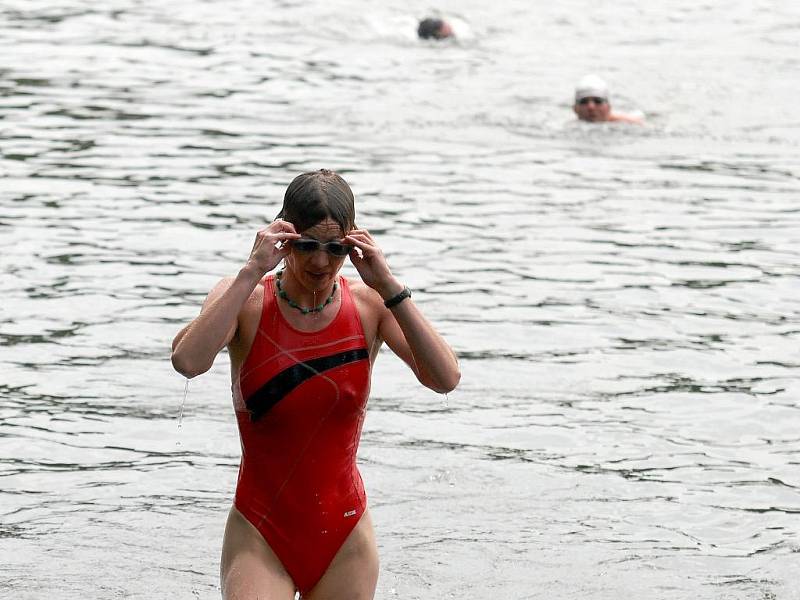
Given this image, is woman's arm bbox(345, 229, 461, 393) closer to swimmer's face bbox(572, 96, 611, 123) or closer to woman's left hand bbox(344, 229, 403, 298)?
woman's left hand bbox(344, 229, 403, 298)

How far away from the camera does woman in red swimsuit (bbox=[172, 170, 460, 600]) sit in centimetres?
541

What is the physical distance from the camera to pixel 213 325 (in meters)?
5.30

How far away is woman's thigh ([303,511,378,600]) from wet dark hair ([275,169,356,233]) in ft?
4.22

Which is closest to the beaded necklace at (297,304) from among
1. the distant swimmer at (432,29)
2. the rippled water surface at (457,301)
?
the rippled water surface at (457,301)

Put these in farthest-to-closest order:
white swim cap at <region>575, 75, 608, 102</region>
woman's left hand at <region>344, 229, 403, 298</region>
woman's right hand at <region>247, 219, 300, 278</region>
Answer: white swim cap at <region>575, 75, 608, 102</region>
woman's left hand at <region>344, 229, 403, 298</region>
woman's right hand at <region>247, 219, 300, 278</region>

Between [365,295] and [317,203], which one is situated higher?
[317,203]

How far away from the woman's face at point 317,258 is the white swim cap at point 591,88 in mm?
15098

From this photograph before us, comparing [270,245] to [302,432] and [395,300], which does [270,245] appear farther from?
[302,432]

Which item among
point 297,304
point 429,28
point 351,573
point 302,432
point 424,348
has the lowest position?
point 429,28

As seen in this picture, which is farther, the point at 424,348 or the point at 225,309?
the point at 424,348

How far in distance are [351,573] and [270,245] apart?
141cm

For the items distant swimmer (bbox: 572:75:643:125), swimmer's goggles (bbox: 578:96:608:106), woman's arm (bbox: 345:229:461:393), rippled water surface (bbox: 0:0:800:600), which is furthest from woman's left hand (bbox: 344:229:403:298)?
swimmer's goggles (bbox: 578:96:608:106)

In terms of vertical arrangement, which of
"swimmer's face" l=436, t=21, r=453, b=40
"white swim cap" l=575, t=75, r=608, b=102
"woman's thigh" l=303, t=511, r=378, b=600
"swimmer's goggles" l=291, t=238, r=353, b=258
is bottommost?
"swimmer's face" l=436, t=21, r=453, b=40

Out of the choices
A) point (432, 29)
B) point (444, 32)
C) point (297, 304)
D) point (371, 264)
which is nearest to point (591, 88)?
point (432, 29)
